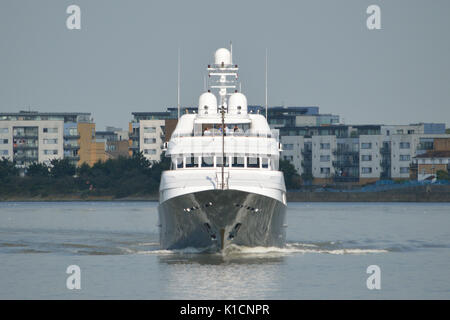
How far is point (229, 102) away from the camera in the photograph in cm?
6712

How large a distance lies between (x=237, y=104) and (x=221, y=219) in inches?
475

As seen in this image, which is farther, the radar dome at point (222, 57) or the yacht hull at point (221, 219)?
the radar dome at point (222, 57)

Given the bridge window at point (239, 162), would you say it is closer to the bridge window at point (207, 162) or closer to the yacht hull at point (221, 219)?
the bridge window at point (207, 162)

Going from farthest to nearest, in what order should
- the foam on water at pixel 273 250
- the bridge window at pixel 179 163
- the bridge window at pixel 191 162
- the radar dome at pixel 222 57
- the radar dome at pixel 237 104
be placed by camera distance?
1. the radar dome at pixel 222 57
2. the radar dome at pixel 237 104
3. the bridge window at pixel 179 163
4. the bridge window at pixel 191 162
5. the foam on water at pixel 273 250

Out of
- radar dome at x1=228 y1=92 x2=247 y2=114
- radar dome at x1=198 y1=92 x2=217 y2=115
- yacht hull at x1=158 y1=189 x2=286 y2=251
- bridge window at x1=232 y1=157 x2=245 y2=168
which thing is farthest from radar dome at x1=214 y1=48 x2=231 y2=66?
yacht hull at x1=158 y1=189 x2=286 y2=251

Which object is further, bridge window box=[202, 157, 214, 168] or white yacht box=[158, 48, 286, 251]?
bridge window box=[202, 157, 214, 168]

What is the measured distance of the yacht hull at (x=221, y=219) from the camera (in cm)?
5644

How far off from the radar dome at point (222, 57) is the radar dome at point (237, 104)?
2.38 meters

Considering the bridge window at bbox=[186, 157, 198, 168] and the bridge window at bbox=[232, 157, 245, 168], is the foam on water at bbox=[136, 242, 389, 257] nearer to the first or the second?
the bridge window at bbox=[186, 157, 198, 168]

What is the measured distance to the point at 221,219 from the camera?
56.8m

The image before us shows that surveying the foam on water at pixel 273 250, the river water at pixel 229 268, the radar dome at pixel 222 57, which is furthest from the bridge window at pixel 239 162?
the radar dome at pixel 222 57

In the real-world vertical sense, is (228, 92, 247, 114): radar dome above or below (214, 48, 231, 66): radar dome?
below

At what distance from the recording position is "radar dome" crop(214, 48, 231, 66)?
223 ft
